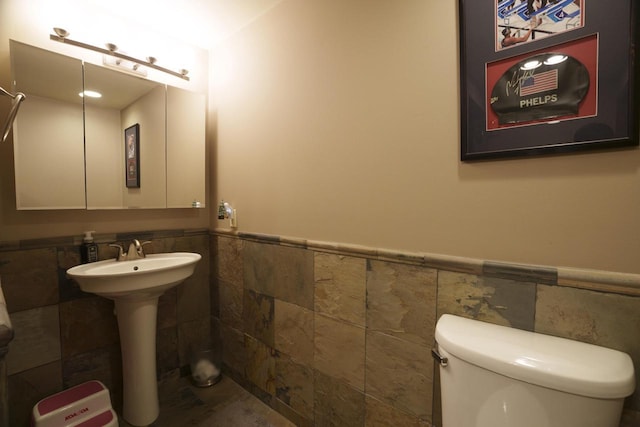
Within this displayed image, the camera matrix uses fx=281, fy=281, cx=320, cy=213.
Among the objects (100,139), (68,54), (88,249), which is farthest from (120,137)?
(88,249)

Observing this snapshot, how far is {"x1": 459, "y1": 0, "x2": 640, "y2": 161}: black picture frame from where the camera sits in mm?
746

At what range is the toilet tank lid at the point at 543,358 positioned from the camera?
0.65 metres

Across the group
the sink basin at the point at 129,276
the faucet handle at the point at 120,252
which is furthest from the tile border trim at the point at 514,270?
the faucet handle at the point at 120,252

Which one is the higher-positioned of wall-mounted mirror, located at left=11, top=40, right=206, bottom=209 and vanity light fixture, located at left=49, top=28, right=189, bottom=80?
vanity light fixture, located at left=49, top=28, right=189, bottom=80

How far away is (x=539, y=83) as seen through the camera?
0.85 metres

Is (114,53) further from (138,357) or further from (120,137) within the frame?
(138,357)

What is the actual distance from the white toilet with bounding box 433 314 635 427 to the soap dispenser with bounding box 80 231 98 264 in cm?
179

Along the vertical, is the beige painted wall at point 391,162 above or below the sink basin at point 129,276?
above

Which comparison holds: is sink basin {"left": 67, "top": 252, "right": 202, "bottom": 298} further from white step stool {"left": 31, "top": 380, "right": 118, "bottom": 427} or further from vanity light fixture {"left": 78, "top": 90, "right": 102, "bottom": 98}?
vanity light fixture {"left": 78, "top": 90, "right": 102, "bottom": 98}

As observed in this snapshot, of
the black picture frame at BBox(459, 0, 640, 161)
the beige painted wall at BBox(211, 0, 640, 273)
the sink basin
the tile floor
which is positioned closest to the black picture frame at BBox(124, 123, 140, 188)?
the sink basin

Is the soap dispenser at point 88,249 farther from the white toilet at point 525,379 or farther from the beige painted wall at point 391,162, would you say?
the white toilet at point 525,379

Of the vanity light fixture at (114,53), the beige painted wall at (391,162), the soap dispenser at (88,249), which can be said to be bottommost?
the soap dispenser at (88,249)

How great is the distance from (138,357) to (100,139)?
4.10ft

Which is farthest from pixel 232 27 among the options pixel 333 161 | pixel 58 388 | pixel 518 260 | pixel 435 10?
pixel 58 388
